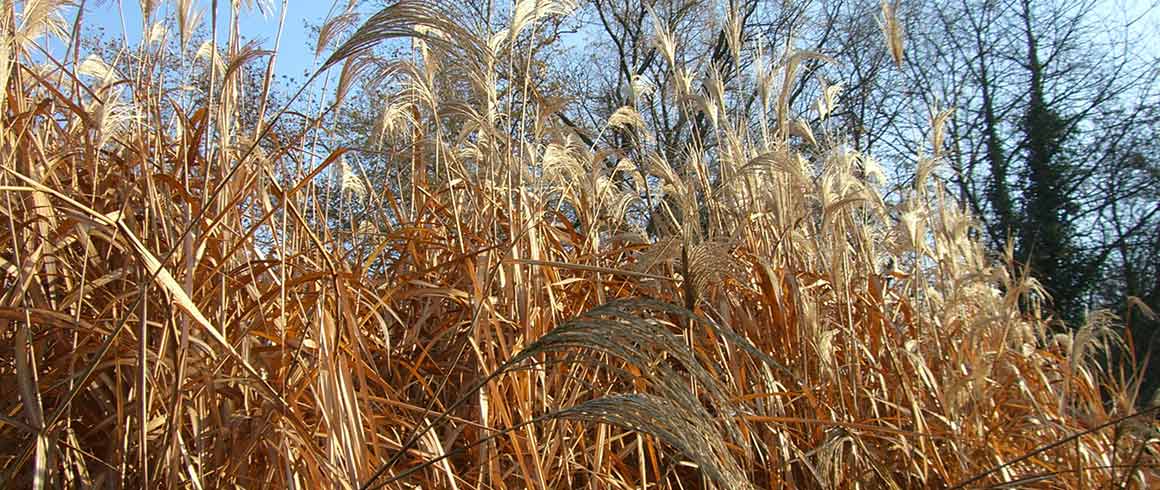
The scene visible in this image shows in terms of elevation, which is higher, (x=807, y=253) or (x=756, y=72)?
(x=756, y=72)

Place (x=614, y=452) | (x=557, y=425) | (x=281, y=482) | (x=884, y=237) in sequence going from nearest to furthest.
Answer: (x=281, y=482) → (x=557, y=425) → (x=614, y=452) → (x=884, y=237)

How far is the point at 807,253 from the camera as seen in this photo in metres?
2.91

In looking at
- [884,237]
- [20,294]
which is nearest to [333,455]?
[20,294]

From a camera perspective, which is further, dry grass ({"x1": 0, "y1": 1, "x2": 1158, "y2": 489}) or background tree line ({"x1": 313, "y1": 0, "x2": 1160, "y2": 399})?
background tree line ({"x1": 313, "y1": 0, "x2": 1160, "y2": 399})

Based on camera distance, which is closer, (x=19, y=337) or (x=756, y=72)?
(x=19, y=337)

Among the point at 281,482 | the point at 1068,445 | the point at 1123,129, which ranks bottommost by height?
the point at 1068,445

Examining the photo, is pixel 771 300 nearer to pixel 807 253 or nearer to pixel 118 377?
pixel 807 253

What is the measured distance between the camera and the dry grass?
1280 millimetres

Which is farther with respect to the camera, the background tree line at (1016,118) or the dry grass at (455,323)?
the background tree line at (1016,118)

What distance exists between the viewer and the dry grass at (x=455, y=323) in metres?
1.28

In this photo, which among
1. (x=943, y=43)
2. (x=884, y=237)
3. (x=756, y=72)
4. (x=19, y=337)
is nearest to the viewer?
(x=19, y=337)

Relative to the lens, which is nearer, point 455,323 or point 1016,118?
point 455,323

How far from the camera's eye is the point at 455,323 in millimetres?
2014

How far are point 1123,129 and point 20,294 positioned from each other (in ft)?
47.4
